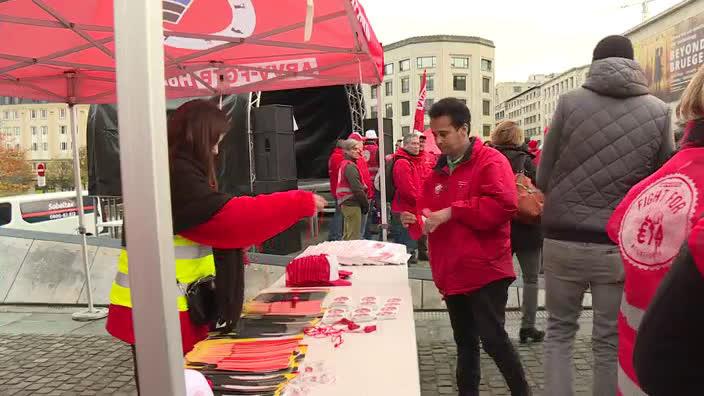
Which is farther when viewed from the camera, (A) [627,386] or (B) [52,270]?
(B) [52,270]

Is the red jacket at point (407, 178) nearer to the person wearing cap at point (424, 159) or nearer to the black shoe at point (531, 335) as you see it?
the person wearing cap at point (424, 159)

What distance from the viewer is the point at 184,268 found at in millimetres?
2074

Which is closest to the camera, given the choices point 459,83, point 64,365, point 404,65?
point 64,365

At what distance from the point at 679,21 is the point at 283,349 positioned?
22.8 m

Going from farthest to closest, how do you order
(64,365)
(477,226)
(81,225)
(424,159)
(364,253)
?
(424,159) → (81,225) → (64,365) → (364,253) → (477,226)

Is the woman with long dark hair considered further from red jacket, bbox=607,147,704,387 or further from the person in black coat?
the person in black coat

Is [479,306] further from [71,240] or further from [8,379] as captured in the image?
[71,240]

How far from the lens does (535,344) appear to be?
4457mm

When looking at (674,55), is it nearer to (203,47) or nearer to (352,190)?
(352,190)

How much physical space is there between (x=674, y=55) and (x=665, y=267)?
23022 mm

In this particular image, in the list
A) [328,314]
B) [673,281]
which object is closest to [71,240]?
[328,314]

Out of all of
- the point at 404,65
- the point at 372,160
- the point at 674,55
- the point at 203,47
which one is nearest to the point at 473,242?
the point at 203,47

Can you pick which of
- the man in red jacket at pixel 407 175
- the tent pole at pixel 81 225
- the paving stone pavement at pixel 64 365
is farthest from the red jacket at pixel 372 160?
the paving stone pavement at pixel 64 365

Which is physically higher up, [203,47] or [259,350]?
[203,47]
